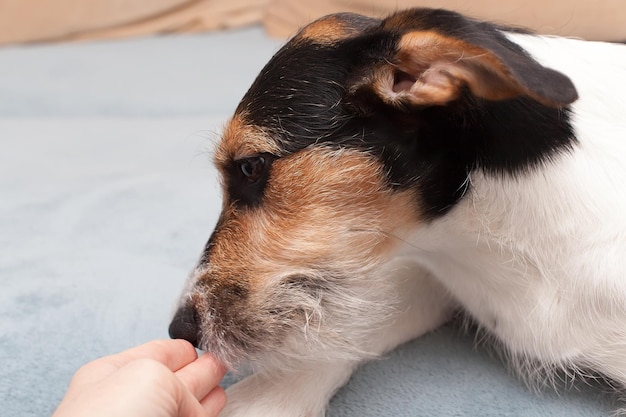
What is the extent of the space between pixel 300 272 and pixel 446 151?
11.1 inches

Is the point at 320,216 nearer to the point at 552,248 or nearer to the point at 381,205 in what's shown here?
the point at 381,205

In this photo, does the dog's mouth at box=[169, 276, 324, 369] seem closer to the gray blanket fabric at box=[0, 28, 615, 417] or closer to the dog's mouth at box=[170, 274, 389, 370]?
the dog's mouth at box=[170, 274, 389, 370]

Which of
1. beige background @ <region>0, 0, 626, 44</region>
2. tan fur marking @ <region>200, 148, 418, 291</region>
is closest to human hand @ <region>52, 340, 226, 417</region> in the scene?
tan fur marking @ <region>200, 148, 418, 291</region>

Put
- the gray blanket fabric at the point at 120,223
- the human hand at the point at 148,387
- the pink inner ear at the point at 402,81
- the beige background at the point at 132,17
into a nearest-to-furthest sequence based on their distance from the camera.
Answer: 1. the human hand at the point at 148,387
2. the pink inner ear at the point at 402,81
3. the gray blanket fabric at the point at 120,223
4. the beige background at the point at 132,17

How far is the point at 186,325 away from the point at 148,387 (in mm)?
272

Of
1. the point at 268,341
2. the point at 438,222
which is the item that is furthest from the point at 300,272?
the point at 438,222

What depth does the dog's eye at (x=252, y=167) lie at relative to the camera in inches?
41.5

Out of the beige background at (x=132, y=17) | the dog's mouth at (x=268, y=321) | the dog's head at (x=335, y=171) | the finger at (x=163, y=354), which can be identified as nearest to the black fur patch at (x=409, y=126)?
the dog's head at (x=335, y=171)

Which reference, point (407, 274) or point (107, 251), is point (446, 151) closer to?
point (407, 274)

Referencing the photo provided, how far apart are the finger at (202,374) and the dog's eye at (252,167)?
0.28m

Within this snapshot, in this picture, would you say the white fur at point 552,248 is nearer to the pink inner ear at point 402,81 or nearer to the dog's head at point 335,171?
the dog's head at point 335,171

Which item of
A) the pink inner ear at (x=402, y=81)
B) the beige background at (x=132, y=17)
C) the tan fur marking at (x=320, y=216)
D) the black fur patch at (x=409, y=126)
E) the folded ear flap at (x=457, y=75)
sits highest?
the folded ear flap at (x=457, y=75)

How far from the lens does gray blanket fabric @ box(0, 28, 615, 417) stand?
43.4 inches

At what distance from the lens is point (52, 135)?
228 cm
